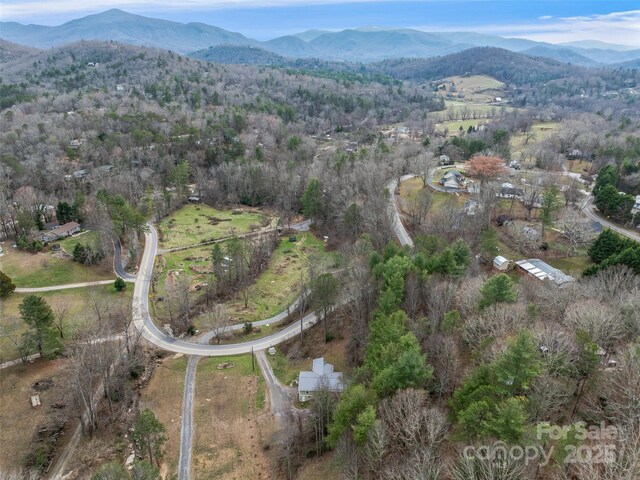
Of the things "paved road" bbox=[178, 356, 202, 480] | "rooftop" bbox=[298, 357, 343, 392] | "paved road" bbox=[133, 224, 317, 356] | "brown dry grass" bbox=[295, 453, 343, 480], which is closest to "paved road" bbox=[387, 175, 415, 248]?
"paved road" bbox=[133, 224, 317, 356]

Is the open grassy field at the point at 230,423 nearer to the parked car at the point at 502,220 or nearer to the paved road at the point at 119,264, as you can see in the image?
the paved road at the point at 119,264

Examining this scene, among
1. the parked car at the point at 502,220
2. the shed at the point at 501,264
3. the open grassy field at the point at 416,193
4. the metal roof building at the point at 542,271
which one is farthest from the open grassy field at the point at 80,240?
the parked car at the point at 502,220

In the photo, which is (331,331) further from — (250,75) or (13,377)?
(250,75)

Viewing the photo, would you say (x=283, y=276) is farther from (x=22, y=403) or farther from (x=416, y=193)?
(x=22, y=403)

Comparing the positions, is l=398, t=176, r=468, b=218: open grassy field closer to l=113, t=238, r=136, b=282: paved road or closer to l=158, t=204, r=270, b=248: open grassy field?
l=158, t=204, r=270, b=248: open grassy field

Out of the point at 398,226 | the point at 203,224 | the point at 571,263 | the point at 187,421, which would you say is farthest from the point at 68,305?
the point at 571,263
